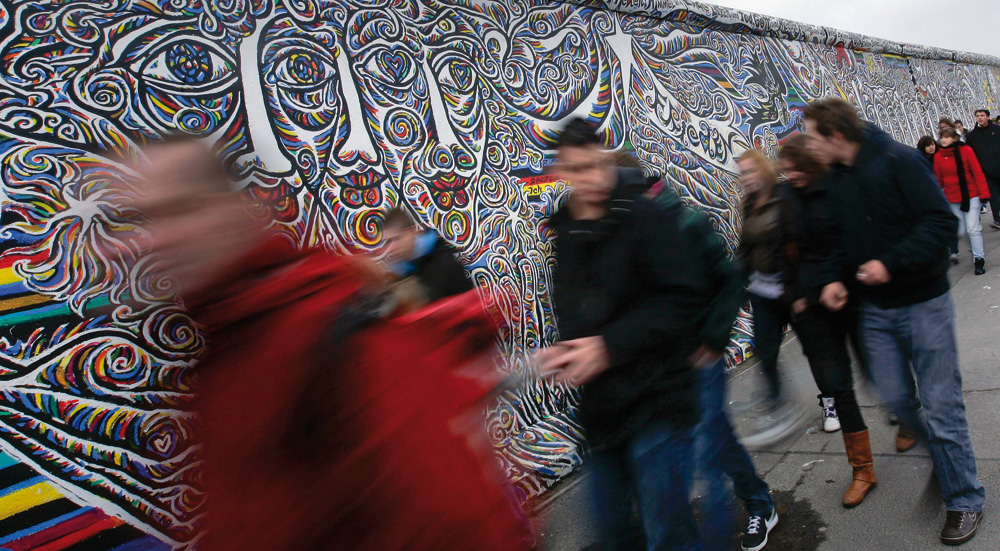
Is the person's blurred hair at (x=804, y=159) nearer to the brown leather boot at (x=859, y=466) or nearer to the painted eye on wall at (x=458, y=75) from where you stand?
the brown leather boot at (x=859, y=466)

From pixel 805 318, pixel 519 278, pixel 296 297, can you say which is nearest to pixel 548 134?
pixel 519 278

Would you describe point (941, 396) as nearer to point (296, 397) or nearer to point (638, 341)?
point (638, 341)

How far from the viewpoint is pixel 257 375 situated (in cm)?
117

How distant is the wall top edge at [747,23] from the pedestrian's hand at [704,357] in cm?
416

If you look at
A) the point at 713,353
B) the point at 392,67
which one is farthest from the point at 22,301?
the point at 713,353

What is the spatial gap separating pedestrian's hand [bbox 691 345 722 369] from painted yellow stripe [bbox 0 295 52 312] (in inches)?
93.5

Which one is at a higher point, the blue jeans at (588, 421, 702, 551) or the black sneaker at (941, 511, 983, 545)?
the blue jeans at (588, 421, 702, 551)

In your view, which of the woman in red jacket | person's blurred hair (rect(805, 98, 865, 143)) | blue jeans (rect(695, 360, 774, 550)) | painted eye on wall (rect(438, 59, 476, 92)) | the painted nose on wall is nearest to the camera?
blue jeans (rect(695, 360, 774, 550))

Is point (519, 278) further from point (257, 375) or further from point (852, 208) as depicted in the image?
point (257, 375)

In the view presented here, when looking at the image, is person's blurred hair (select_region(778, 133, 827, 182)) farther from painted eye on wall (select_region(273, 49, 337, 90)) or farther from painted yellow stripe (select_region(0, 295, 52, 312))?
painted yellow stripe (select_region(0, 295, 52, 312))

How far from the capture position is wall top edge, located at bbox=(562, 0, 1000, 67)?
6058mm

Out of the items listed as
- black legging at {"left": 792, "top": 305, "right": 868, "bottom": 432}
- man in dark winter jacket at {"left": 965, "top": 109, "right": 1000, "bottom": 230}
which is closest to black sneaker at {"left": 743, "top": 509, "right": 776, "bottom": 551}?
black legging at {"left": 792, "top": 305, "right": 868, "bottom": 432}

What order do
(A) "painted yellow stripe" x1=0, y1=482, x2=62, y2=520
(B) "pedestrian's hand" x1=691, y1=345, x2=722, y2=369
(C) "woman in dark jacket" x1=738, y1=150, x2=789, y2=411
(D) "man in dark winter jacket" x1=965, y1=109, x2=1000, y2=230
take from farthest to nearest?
(D) "man in dark winter jacket" x1=965, y1=109, x2=1000, y2=230
(C) "woman in dark jacket" x1=738, y1=150, x2=789, y2=411
(A) "painted yellow stripe" x1=0, y1=482, x2=62, y2=520
(B) "pedestrian's hand" x1=691, y1=345, x2=722, y2=369

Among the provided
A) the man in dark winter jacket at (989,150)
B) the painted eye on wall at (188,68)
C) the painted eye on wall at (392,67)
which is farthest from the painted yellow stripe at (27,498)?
the man in dark winter jacket at (989,150)
